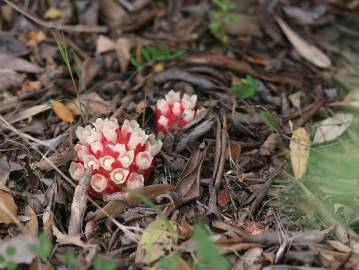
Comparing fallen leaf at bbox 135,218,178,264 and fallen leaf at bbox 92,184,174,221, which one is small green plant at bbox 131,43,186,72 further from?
fallen leaf at bbox 135,218,178,264

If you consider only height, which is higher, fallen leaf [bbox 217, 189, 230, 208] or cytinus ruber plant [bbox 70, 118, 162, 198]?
cytinus ruber plant [bbox 70, 118, 162, 198]

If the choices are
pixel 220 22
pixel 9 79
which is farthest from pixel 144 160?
pixel 220 22

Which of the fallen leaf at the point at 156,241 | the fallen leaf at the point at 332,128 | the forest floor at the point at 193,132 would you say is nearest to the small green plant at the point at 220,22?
the forest floor at the point at 193,132

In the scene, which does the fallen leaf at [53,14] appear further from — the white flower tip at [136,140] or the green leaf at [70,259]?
the green leaf at [70,259]

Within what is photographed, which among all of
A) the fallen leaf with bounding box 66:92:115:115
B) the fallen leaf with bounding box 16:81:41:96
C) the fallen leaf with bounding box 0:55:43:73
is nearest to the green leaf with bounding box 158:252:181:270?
the fallen leaf with bounding box 66:92:115:115

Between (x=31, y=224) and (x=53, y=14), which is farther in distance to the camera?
(x=53, y=14)

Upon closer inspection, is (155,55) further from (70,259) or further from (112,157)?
(70,259)
